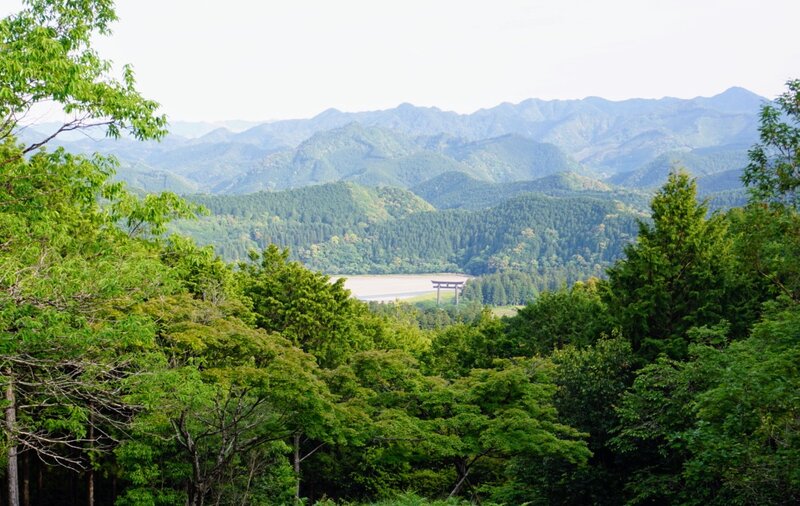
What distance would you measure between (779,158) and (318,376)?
498 inches

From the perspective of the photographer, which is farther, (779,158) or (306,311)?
(306,311)

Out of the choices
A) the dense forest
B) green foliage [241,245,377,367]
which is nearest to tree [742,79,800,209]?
the dense forest

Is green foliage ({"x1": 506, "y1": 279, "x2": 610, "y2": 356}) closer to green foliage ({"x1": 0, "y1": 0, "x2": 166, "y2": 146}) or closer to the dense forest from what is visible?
the dense forest

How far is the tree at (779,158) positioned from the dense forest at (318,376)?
4cm

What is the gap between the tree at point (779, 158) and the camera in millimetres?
11958

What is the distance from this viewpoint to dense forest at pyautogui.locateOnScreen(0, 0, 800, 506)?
8.29 m

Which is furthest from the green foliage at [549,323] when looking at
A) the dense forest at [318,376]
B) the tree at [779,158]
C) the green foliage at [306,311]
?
the tree at [779,158]

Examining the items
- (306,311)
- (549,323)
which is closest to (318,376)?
(306,311)

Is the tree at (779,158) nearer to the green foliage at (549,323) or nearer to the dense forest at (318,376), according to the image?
the dense forest at (318,376)

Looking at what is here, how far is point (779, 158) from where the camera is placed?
12320 mm

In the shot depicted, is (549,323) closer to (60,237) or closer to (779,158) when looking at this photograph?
(779,158)

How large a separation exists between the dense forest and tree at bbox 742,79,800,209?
0.14 feet

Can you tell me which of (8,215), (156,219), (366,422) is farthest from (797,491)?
(8,215)

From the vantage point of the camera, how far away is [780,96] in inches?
498
